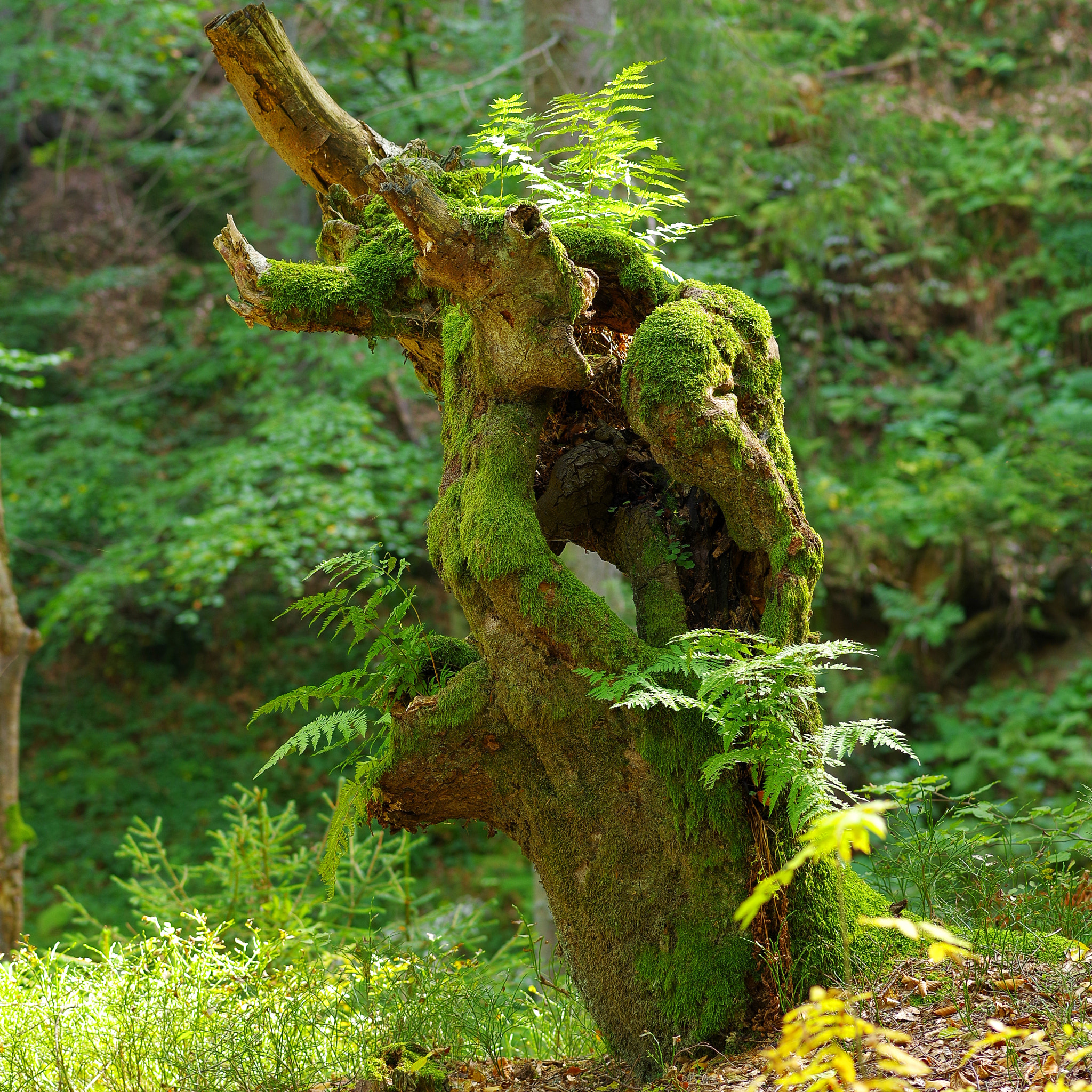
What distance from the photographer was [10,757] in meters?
6.31

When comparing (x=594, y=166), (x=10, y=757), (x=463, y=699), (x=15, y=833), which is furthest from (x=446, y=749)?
(x=10, y=757)

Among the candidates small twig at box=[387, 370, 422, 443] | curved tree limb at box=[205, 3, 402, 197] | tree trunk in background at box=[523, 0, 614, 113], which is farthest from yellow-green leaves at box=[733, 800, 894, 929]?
small twig at box=[387, 370, 422, 443]

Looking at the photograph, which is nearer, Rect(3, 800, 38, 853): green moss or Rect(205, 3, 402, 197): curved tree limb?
Rect(205, 3, 402, 197): curved tree limb

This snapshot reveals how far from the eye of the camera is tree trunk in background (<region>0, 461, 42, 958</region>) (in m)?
6.02

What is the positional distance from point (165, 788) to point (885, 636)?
29.0ft

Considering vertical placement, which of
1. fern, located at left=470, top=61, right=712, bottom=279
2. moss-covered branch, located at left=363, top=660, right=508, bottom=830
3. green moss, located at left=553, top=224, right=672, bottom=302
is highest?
fern, located at left=470, top=61, right=712, bottom=279

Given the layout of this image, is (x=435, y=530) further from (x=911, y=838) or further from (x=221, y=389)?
(x=221, y=389)

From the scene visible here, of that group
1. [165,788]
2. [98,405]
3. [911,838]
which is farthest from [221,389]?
[911,838]

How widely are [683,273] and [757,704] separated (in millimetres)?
7316

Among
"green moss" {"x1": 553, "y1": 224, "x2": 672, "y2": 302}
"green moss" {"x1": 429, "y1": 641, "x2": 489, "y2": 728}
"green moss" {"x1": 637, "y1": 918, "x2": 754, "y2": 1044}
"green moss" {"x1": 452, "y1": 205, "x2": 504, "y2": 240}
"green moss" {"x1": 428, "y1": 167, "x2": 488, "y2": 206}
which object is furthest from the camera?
"green moss" {"x1": 428, "y1": 167, "x2": 488, "y2": 206}

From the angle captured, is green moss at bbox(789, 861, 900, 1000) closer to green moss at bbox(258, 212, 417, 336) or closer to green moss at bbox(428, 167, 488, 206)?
green moss at bbox(258, 212, 417, 336)

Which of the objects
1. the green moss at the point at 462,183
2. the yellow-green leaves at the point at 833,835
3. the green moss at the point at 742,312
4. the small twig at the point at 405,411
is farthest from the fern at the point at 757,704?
the small twig at the point at 405,411

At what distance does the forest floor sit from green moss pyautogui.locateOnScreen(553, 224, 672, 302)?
94.4 inches

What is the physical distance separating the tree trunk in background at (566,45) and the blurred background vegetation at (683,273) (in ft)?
0.41
